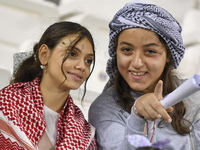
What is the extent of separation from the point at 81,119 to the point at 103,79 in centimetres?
137

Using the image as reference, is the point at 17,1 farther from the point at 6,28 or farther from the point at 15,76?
the point at 15,76

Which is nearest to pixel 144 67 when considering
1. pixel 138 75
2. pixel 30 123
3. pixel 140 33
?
pixel 138 75

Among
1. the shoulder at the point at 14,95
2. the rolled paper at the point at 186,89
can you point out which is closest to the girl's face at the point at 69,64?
the shoulder at the point at 14,95

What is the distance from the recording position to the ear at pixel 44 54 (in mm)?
1617

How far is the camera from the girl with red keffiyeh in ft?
4.69

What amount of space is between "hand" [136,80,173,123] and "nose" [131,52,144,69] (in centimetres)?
34

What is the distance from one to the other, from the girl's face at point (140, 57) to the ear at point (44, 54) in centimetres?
32

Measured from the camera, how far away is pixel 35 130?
1.46 metres

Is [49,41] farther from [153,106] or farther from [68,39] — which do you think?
[153,106]

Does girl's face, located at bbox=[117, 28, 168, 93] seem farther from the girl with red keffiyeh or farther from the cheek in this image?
the girl with red keffiyeh

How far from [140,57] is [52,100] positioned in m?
0.43

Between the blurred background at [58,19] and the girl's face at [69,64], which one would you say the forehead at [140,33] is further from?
the blurred background at [58,19]

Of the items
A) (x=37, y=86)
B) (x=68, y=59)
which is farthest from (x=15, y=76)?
(x=68, y=59)

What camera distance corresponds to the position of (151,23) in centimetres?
158
